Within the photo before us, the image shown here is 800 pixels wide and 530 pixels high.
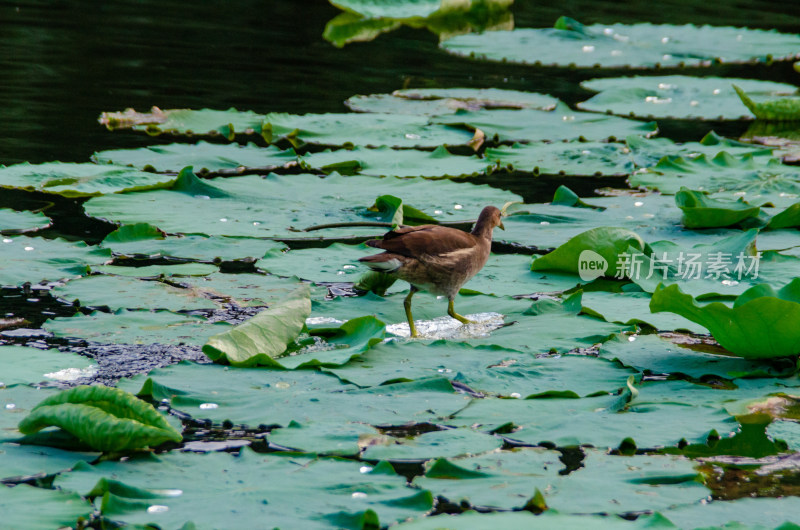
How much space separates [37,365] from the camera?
10.9 ft

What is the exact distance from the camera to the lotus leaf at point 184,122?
707cm

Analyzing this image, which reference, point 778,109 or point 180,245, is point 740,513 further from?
point 778,109

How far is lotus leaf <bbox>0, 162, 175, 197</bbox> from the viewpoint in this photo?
548cm

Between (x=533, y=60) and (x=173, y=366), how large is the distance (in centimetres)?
777

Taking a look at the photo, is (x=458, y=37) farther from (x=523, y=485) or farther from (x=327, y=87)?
(x=523, y=485)

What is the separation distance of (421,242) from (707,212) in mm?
1897

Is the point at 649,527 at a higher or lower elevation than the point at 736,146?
lower

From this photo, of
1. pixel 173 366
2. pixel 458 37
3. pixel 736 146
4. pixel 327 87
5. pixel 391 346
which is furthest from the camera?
pixel 458 37

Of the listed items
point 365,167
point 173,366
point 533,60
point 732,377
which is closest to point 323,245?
point 365,167

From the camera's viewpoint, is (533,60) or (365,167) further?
(533,60)

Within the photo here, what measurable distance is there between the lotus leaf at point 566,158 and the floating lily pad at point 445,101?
4.05ft

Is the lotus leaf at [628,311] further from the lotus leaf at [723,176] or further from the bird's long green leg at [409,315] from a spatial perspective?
the lotus leaf at [723,176]

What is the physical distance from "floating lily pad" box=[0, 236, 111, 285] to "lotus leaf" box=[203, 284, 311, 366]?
114 centimetres

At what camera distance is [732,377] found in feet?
11.6
